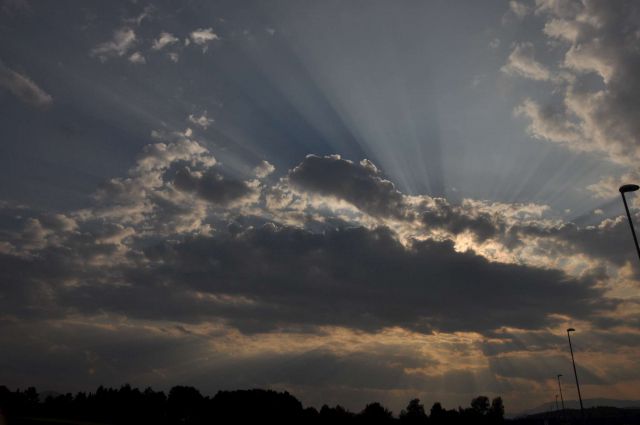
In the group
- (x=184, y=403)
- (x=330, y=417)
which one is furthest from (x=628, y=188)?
(x=184, y=403)

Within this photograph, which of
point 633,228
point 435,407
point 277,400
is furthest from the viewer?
point 435,407

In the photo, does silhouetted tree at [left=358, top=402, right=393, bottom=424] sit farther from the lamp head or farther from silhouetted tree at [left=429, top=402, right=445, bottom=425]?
the lamp head

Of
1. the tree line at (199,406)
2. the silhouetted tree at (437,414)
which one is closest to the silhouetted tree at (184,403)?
the tree line at (199,406)

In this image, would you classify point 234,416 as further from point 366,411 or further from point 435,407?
point 435,407

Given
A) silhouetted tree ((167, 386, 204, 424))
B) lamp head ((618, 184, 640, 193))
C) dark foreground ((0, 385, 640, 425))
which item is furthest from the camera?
silhouetted tree ((167, 386, 204, 424))

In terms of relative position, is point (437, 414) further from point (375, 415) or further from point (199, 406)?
point (199, 406)

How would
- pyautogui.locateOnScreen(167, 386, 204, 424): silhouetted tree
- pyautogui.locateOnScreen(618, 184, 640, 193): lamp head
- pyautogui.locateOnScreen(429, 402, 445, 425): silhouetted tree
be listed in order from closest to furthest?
pyautogui.locateOnScreen(618, 184, 640, 193): lamp head < pyautogui.locateOnScreen(167, 386, 204, 424): silhouetted tree < pyautogui.locateOnScreen(429, 402, 445, 425): silhouetted tree

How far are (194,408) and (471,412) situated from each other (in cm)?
10554

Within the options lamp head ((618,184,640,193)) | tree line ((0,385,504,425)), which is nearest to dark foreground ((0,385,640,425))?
tree line ((0,385,504,425))

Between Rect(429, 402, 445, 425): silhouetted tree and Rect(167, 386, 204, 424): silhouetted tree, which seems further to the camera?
Rect(429, 402, 445, 425): silhouetted tree

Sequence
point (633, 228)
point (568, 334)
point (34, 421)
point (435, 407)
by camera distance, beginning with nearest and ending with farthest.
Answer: point (34, 421), point (633, 228), point (568, 334), point (435, 407)

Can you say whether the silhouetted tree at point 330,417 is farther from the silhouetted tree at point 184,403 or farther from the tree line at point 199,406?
the silhouetted tree at point 184,403

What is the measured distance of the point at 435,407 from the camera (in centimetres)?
17375

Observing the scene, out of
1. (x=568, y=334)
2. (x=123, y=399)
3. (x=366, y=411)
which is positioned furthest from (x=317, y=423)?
(x=568, y=334)
